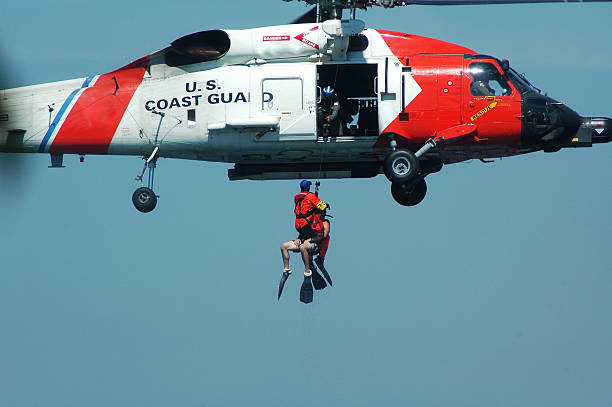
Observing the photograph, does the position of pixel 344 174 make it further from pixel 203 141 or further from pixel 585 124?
pixel 585 124

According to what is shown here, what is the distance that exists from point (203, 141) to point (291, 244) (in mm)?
2411

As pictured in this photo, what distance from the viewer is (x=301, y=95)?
22.9 meters

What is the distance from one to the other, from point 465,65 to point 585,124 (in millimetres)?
2429

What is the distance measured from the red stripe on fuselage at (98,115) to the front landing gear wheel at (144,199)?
40.5 inches

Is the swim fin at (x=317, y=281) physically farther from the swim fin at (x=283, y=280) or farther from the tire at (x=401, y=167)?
the tire at (x=401, y=167)

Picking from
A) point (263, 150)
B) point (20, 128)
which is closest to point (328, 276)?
point (263, 150)

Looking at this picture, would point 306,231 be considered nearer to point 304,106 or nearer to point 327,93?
point 304,106

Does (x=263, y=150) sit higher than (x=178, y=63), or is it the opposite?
(x=178, y=63)

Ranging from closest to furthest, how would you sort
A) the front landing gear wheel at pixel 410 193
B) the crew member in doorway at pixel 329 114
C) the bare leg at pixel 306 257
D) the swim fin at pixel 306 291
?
the crew member in doorway at pixel 329 114, the bare leg at pixel 306 257, the swim fin at pixel 306 291, the front landing gear wheel at pixel 410 193

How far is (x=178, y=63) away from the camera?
23391 mm

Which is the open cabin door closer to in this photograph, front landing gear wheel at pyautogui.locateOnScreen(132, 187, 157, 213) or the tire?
the tire

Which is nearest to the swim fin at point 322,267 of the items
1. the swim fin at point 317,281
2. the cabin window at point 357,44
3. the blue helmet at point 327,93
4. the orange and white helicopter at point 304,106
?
the swim fin at point 317,281

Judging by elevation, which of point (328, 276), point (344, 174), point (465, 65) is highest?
point (465, 65)

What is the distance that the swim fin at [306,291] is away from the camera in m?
23.4
